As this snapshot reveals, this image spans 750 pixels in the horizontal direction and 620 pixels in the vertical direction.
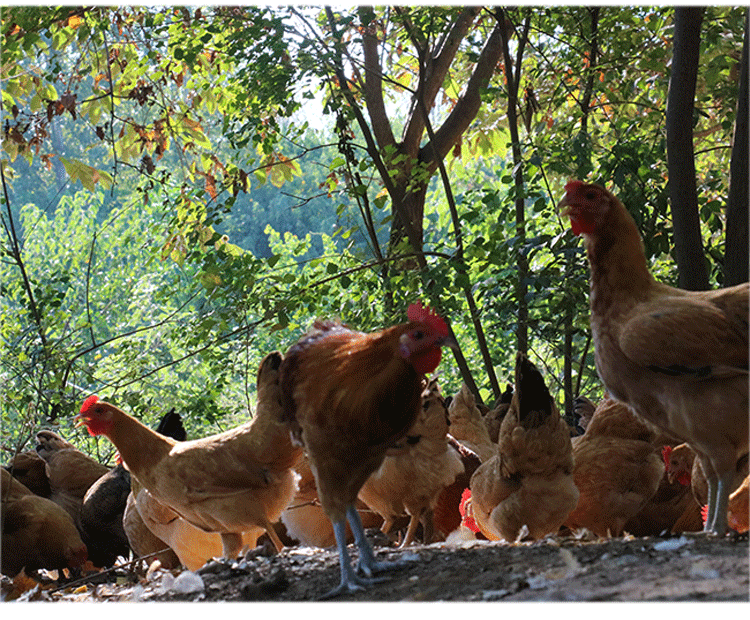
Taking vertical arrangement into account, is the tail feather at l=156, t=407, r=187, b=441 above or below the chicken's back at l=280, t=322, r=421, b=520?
below

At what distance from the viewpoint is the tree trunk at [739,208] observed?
3219 millimetres

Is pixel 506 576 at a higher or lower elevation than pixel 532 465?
higher

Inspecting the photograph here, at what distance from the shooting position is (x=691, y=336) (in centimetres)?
210

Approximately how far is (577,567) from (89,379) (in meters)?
4.02

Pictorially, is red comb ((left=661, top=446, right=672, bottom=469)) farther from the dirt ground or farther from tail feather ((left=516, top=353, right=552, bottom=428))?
the dirt ground

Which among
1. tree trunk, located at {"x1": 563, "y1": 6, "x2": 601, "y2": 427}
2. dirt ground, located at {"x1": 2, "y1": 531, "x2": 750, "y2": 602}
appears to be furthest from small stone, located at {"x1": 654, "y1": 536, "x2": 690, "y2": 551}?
tree trunk, located at {"x1": 563, "y1": 6, "x2": 601, "y2": 427}

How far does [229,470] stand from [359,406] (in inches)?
45.9

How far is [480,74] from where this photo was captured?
5.51 meters

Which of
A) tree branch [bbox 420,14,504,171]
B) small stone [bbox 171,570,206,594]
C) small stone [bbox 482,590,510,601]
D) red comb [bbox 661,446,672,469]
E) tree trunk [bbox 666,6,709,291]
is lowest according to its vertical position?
red comb [bbox 661,446,672,469]

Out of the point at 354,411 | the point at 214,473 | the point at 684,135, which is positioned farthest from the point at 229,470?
the point at 684,135

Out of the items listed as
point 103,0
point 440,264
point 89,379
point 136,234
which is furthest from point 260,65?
point 136,234

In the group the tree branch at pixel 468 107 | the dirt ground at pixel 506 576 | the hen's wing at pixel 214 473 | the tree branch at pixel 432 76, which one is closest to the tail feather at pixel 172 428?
the hen's wing at pixel 214 473

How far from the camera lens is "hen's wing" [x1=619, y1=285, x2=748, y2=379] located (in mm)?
2084

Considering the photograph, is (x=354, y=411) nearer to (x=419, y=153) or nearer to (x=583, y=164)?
(x=583, y=164)
